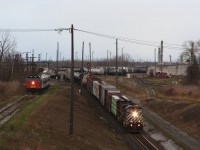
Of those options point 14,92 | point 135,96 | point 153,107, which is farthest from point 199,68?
point 14,92

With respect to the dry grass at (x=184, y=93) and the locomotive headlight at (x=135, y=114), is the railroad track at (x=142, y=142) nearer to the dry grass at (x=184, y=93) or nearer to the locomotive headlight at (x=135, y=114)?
the locomotive headlight at (x=135, y=114)

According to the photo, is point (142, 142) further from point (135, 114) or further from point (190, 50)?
point (190, 50)

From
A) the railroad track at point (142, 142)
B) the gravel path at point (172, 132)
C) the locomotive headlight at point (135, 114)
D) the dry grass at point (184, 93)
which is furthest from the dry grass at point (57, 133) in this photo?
the dry grass at point (184, 93)

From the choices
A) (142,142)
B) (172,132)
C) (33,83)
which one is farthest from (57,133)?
(33,83)

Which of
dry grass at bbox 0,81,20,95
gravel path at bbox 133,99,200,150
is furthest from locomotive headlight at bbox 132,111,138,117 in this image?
dry grass at bbox 0,81,20,95

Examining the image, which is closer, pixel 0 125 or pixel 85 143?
pixel 85 143

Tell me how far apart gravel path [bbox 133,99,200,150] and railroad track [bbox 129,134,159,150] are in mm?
2829

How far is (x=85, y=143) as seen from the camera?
3109cm

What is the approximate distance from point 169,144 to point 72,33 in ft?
45.6

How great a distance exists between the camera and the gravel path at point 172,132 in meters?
37.3

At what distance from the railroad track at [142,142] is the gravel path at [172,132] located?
9.28 ft

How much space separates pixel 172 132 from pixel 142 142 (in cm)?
688

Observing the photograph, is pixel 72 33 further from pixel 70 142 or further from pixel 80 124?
pixel 80 124

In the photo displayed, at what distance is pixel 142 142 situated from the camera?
37.5 m
